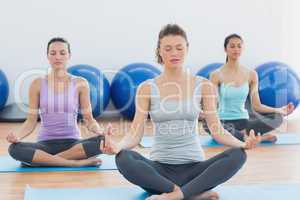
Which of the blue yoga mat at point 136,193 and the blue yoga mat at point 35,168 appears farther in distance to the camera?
the blue yoga mat at point 35,168

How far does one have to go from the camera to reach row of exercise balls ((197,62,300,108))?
4484 millimetres

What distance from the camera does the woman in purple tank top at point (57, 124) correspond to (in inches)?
114

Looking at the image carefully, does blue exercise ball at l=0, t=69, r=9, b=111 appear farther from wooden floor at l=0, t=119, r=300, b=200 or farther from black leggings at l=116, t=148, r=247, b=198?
black leggings at l=116, t=148, r=247, b=198

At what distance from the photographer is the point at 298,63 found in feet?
16.3

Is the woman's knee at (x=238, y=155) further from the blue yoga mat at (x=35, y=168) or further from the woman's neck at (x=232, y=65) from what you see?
the woman's neck at (x=232, y=65)

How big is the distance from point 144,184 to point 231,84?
1532mm

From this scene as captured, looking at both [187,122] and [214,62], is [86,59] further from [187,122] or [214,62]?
[187,122]

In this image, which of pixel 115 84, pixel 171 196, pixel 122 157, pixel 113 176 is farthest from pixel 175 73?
pixel 115 84

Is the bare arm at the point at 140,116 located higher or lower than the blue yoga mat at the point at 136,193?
higher

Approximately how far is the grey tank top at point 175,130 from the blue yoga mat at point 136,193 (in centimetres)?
21

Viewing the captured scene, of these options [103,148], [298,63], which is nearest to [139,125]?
[103,148]

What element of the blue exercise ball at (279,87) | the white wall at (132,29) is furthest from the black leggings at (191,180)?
the white wall at (132,29)

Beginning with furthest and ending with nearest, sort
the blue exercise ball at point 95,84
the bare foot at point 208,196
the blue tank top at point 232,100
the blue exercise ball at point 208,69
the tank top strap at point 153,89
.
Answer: the blue exercise ball at point 208,69 < the blue exercise ball at point 95,84 < the blue tank top at point 232,100 < the tank top strap at point 153,89 < the bare foot at point 208,196

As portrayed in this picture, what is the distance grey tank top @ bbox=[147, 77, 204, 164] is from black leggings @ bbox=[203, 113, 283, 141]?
1.32 metres
